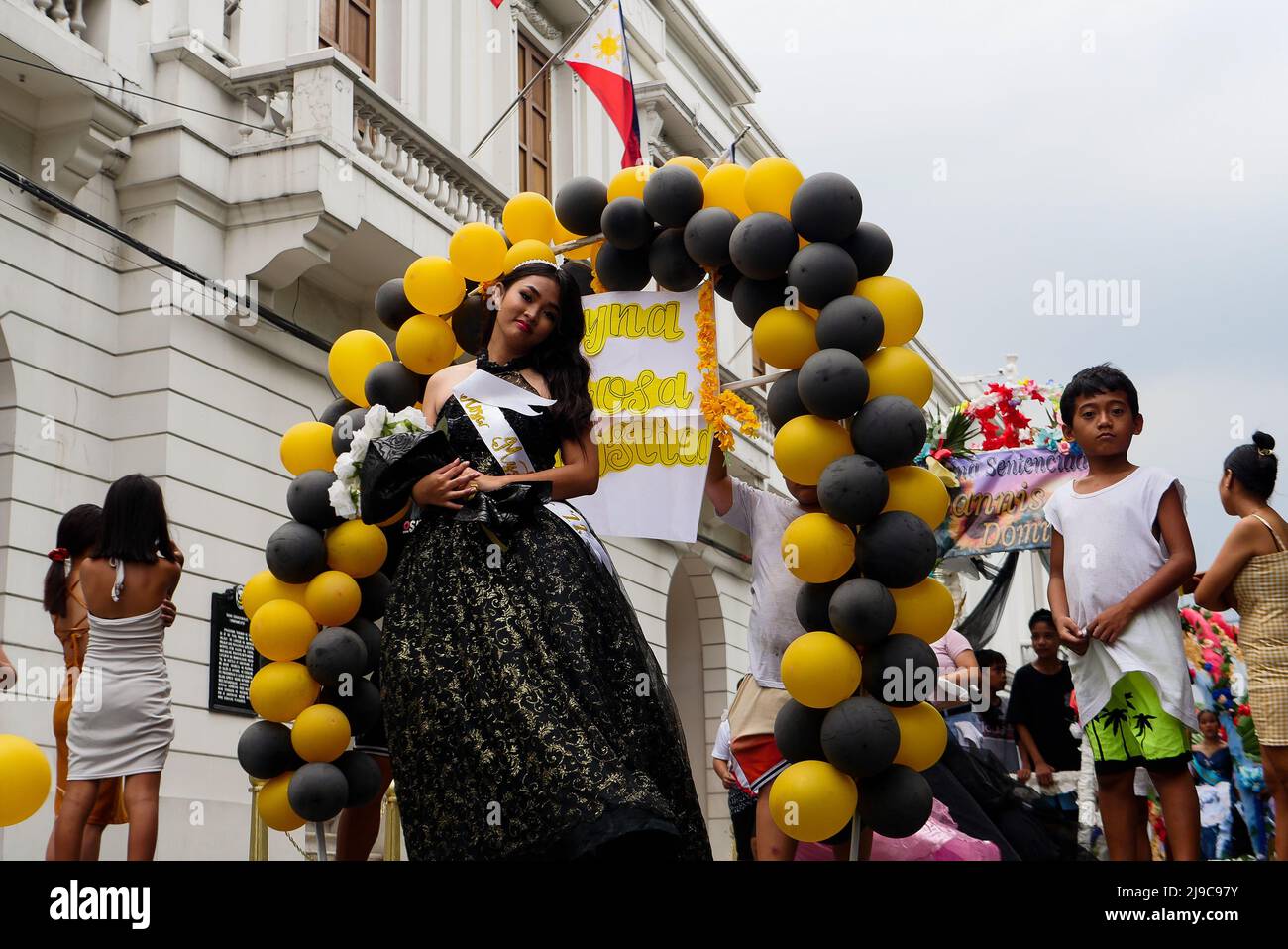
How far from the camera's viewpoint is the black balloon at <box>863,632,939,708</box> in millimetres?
4449

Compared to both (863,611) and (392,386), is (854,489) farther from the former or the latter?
(392,386)

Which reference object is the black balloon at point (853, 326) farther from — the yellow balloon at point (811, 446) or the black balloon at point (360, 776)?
the black balloon at point (360, 776)

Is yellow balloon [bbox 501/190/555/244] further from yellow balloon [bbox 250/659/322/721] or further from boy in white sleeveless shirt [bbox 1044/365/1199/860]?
boy in white sleeveless shirt [bbox 1044/365/1199/860]

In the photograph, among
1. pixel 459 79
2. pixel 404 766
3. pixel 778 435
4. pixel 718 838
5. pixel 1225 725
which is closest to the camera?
→ pixel 404 766

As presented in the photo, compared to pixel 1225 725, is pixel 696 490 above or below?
above

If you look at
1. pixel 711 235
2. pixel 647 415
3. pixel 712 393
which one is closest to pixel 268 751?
pixel 647 415

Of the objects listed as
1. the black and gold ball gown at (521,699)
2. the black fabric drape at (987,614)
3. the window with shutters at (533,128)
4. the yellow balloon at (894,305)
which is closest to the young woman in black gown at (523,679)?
the black and gold ball gown at (521,699)

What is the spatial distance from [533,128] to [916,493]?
13.6 m

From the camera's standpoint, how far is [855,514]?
453 cm

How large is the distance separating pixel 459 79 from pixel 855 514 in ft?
38.4

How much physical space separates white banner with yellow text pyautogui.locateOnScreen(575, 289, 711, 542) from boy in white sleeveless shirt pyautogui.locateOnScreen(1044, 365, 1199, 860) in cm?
146

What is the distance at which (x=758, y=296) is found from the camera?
5137 millimetres
